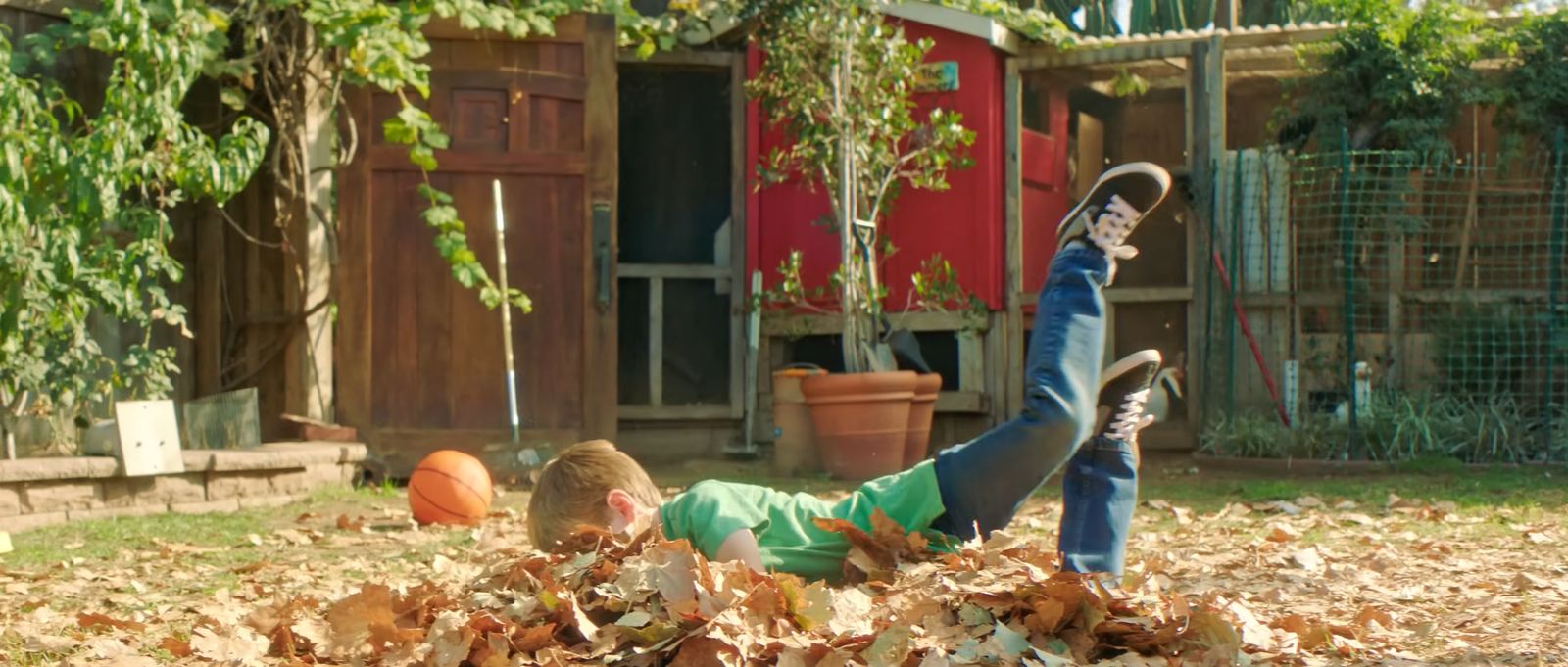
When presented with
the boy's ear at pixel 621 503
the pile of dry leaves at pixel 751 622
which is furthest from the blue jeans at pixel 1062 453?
the boy's ear at pixel 621 503

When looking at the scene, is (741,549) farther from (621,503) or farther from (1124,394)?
(1124,394)

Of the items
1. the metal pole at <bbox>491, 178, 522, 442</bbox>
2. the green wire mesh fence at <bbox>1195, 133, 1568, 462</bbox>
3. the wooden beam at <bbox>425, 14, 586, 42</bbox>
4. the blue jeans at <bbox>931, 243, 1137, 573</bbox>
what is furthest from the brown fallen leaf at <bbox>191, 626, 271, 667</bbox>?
the green wire mesh fence at <bbox>1195, 133, 1568, 462</bbox>

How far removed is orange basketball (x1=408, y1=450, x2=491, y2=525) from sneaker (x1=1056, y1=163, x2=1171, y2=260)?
2.82 metres

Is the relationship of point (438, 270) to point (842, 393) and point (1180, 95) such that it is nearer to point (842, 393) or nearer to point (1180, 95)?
point (842, 393)

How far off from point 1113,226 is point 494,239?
4.81 metres

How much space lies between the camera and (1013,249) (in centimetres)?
889

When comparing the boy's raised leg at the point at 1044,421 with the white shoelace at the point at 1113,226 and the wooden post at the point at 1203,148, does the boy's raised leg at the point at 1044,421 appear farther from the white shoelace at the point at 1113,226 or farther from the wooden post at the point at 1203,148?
the wooden post at the point at 1203,148

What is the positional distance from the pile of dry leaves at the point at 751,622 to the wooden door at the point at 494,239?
4.80 meters

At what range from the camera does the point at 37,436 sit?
640 cm

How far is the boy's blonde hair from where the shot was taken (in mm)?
3484

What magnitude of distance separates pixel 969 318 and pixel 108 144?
14.5ft

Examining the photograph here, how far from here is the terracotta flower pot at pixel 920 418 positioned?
26.6 ft

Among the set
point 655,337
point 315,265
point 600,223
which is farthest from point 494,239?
point 655,337

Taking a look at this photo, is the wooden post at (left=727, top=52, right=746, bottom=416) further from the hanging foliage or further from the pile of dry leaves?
the pile of dry leaves
